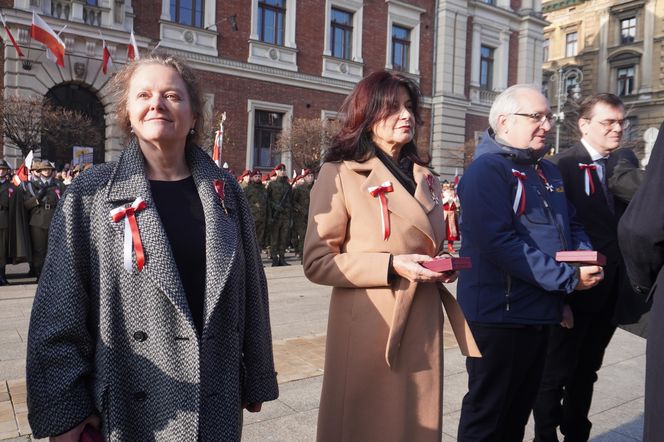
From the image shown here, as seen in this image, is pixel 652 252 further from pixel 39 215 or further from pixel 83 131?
pixel 83 131

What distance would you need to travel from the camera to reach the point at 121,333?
1.88 metres

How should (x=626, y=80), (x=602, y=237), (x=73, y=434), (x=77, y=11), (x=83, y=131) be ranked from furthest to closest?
(x=626, y=80)
(x=77, y=11)
(x=83, y=131)
(x=602, y=237)
(x=73, y=434)

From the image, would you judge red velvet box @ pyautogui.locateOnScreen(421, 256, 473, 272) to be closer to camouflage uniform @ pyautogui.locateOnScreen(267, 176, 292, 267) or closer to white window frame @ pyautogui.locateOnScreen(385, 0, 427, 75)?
camouflage uniform @ pyautogui.locateOnScreen(267, 176, 292, 267)

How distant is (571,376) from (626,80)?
144 ft

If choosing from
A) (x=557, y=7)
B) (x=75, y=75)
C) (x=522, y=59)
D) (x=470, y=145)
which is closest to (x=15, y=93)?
(x=75, y=75)

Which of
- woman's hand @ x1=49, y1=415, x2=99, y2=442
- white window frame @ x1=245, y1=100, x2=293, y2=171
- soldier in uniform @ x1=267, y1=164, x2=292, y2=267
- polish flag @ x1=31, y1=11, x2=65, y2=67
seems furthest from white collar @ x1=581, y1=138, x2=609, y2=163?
white window frame @ x1=245, y1=100, x2=293, y2=171

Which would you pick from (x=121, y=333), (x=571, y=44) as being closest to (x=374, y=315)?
(x=121, y=333)

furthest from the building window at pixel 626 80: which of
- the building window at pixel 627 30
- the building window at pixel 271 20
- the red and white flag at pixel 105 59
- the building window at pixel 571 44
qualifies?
the red and white flag at pixel 105 59

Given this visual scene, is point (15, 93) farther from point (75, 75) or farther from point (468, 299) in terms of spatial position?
point (468, 299)

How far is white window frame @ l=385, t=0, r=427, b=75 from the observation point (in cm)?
2458

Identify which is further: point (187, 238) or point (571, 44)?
point (571, 44)

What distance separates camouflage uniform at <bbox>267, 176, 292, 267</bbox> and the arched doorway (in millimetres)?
6303

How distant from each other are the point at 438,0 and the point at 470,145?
269 inches

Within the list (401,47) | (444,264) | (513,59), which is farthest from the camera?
(513,59)
